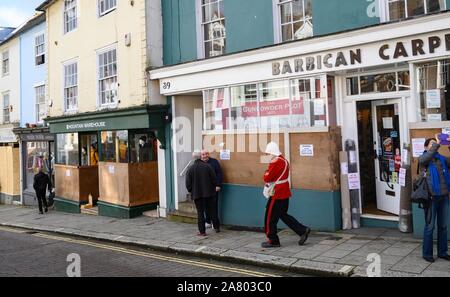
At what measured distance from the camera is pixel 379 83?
8.42 meters

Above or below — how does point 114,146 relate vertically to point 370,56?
below

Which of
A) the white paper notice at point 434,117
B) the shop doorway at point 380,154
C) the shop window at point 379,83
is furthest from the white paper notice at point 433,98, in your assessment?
the shop doorway at point 380,154

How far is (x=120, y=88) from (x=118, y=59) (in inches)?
36.4

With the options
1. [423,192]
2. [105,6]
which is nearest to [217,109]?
[423,192]

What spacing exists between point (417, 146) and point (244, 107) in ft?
13.3

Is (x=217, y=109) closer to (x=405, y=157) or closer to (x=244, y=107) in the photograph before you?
(x=244, y=107)

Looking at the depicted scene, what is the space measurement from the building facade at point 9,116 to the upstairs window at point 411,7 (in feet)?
61.0

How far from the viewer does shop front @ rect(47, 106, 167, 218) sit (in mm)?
12320

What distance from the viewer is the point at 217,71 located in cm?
1034

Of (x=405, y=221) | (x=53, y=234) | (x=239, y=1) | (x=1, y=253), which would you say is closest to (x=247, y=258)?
(x=405, y=221)

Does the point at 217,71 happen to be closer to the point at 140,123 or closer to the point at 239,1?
the point at 239,1

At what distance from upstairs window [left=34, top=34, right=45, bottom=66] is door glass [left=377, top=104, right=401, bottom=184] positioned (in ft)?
51.6

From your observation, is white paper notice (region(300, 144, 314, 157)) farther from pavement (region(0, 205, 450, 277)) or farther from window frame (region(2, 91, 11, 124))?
window frame (region(2, 91, 11, 124))

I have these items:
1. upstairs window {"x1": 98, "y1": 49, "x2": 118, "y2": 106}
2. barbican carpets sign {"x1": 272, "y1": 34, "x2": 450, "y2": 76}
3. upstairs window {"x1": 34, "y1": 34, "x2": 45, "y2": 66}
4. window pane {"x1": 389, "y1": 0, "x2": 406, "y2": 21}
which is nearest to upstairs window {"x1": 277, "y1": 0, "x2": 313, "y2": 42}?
barbican carpets sign {"x1": 272, "y1": 34, "x2": 450, "y2": 76}
